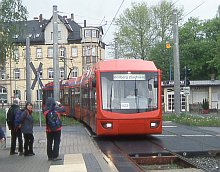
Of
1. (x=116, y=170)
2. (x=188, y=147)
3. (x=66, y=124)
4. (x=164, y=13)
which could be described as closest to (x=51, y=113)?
(x=116, y=170)

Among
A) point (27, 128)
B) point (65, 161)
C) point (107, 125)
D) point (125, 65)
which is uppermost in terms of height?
point (125, 65)

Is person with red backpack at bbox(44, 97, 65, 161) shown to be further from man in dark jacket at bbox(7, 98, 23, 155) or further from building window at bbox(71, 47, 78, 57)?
building window at bbox(71, 47, 78, 57)

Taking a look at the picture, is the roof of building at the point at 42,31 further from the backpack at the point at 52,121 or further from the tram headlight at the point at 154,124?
the backpack at the point at 52,121

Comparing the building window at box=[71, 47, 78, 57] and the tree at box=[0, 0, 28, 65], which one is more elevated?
the building window at box=[71, 47, 78, 57]

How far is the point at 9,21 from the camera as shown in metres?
31.2

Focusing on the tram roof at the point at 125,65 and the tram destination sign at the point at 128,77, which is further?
the tram roof at the point at 125,65

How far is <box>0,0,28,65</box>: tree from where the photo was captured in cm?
3039

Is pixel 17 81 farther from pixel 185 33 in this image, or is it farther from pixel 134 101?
pixel 134 101

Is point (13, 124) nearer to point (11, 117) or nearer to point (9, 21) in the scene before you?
point (11, 117)

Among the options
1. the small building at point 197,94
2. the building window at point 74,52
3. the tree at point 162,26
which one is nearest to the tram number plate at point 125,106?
the small building at point 197,94

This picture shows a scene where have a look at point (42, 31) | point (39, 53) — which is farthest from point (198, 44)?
point (39, 53)

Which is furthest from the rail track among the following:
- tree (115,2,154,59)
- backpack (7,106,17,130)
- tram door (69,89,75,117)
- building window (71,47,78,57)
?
building window (71,47,78,57)

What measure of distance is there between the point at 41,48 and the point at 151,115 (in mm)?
69902

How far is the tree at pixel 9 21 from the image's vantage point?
3039cm
